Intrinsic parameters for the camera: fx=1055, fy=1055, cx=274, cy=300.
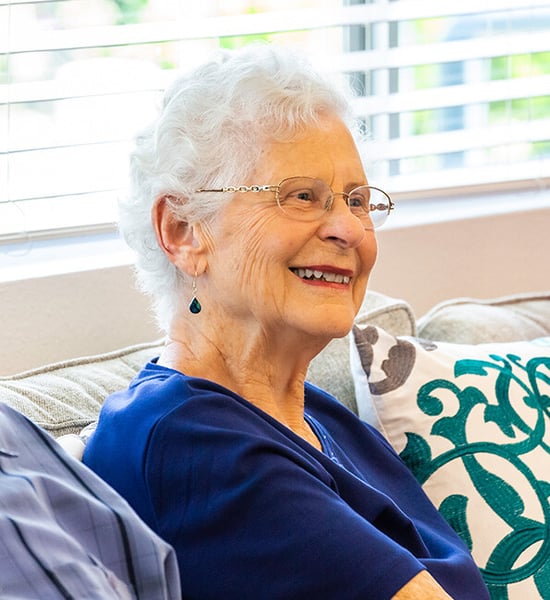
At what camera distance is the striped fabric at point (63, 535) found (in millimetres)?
861

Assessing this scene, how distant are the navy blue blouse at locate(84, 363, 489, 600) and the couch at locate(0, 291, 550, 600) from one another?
26cm

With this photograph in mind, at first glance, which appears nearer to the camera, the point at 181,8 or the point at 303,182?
the point at 303,182

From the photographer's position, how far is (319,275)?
56.8 inches

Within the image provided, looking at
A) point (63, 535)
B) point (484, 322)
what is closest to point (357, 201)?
point (484, 322)

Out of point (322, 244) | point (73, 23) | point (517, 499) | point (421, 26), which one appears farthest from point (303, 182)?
point (421, 26)

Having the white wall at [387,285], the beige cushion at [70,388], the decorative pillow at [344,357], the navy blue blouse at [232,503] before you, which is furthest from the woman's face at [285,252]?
the white wall at [387,285]

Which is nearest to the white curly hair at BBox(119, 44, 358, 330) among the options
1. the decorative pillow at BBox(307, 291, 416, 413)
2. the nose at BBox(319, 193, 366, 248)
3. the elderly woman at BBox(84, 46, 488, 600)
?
the elderly woman at BBox(84, 46, 488, 600)

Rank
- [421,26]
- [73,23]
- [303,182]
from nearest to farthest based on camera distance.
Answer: [303,182] → [73,23] → [421,26]

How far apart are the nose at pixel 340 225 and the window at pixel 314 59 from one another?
256 mm

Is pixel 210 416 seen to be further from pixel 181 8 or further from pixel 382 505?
pixel 181 8

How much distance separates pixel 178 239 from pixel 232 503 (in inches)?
16.2

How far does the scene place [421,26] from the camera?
8.25 ft

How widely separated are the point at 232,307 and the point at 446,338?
2.35ft

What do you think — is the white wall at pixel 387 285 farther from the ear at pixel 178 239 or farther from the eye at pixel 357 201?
the eye at pixel 357 201
